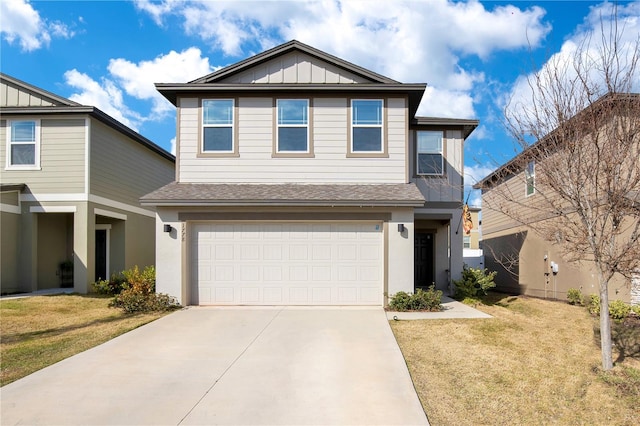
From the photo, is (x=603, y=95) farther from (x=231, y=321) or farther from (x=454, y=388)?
(x=231, y=321)

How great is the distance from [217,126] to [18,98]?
751 centimetres

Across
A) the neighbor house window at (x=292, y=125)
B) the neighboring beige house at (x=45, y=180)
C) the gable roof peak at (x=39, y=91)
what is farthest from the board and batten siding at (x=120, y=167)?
the neighbor house window at (x=292, y=125)

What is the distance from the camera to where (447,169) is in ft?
44.6

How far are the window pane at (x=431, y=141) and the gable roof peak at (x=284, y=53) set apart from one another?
2.76m

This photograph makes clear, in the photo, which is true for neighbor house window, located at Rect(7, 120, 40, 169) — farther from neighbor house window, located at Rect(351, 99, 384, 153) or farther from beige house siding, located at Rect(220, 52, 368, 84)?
neighbor house window, located at Rect(351, 99, 384, 153)

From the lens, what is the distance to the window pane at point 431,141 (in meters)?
13.7

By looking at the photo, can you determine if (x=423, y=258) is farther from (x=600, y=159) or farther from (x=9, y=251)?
(x=9, y=251)

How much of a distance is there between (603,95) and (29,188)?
50.4ft

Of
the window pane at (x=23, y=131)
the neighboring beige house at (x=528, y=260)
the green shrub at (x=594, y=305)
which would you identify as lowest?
the green shrub at (x=594, y=305)

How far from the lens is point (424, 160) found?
1362cm

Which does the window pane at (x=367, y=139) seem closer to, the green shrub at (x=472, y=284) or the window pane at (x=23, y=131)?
the green shrub at (x=472, y=284)

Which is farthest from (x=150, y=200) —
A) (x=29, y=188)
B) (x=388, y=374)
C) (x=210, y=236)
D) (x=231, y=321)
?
(x=388, y=374)

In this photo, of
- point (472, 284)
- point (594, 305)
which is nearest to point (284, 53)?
point (472, 284)

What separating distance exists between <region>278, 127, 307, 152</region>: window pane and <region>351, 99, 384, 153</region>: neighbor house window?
1.34m
